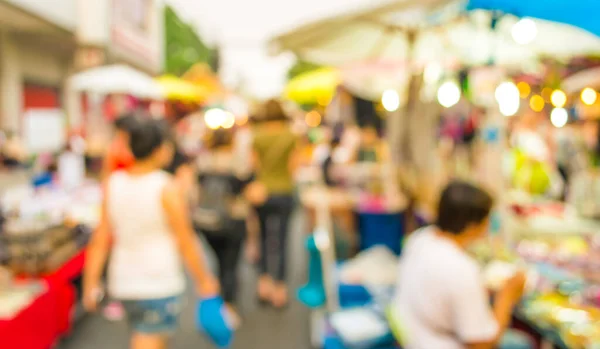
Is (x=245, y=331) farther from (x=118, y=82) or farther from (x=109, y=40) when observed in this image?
(x=118, y=82)

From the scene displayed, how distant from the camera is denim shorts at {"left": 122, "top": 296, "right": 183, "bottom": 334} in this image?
252cm

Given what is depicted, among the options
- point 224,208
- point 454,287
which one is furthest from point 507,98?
point 224,208

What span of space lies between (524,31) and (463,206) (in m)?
1.77

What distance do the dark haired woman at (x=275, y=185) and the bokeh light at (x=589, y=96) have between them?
2.23m

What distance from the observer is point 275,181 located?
4.78 metres

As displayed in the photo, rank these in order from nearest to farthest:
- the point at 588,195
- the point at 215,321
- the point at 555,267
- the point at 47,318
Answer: the point at 215,321 → the point at 555,267 → the point at 47,318 → the point at 588,195

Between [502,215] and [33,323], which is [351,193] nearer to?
[502,215]

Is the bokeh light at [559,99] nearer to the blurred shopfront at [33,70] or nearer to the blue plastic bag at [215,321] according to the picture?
the blue plastic bag at [215,321]

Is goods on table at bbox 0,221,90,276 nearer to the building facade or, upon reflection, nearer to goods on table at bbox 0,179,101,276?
goods on table at bbox 0,179,101,276

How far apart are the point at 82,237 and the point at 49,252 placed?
82 centimetres

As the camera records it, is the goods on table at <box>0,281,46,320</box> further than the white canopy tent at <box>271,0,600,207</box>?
No

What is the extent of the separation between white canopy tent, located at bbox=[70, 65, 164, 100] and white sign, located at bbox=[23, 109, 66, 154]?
1.34 feet

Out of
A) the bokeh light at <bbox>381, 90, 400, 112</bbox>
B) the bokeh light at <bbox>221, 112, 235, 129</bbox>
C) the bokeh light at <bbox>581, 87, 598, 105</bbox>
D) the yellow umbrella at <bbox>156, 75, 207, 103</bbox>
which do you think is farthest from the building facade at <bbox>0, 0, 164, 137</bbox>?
the bokeh light at <bbox>581, 87, 598, 105</bbox>

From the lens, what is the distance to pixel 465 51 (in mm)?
4172
